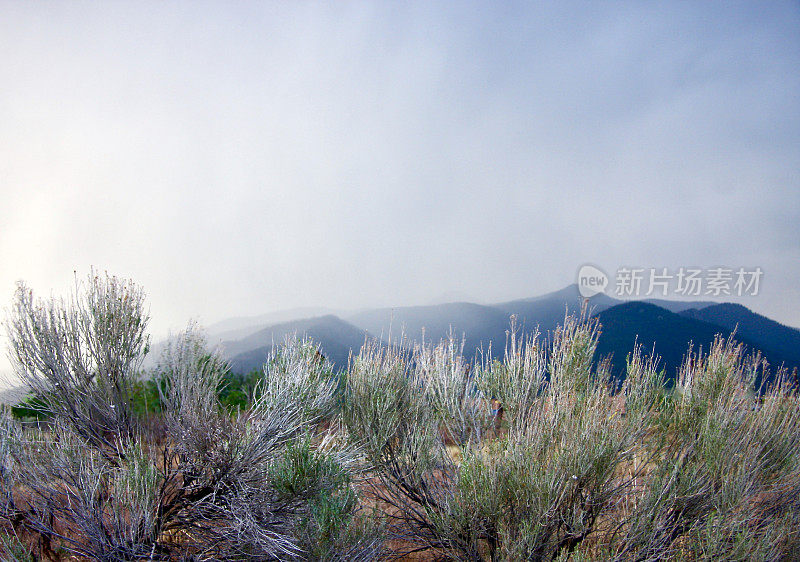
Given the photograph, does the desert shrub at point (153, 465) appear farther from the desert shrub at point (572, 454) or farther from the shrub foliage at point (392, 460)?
the desert shrub at point (572, 454)

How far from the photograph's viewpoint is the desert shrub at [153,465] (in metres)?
5.11

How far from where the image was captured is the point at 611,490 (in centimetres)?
517

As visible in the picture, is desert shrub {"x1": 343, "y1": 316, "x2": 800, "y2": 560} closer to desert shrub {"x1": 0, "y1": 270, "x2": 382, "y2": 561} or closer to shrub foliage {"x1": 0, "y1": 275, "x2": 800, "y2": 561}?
shrub foliage {"x1": 0, "y1": 275, "x2": 800, "y2": 561}

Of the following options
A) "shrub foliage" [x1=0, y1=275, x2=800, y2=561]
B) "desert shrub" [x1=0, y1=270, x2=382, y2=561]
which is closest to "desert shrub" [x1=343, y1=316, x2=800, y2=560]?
"shrub foliage" [x1=0, y1=275, x2=800, y2=561]

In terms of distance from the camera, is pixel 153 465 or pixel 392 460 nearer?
pixel 153 465

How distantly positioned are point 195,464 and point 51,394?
7.53 feet

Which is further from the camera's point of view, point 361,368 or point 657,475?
point 361,368

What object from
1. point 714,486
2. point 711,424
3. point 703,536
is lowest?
point 703,536

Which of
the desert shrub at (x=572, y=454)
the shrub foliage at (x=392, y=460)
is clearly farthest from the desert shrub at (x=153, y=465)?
the desert shrub at (x=572, y=454)

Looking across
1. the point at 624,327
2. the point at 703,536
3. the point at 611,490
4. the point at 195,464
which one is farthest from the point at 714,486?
the point at 624,327

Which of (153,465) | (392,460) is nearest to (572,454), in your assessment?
(392,460)

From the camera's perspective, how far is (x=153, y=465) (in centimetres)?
520

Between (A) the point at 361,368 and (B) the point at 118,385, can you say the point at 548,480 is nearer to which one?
(A) the point at 361,368

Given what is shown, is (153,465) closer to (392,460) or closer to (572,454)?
(392,460)
